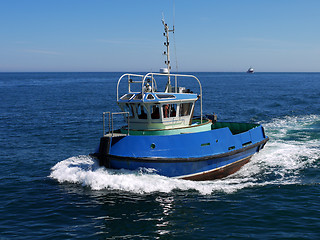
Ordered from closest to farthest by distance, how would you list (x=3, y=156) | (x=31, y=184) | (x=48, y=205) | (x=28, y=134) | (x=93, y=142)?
(x=48, y=205) → (x=31, y=184) → (x=3, y=156) → (x=93, y=142) → (x=28, y=134)

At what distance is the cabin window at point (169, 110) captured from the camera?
14438 mm

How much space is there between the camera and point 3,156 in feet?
61.6

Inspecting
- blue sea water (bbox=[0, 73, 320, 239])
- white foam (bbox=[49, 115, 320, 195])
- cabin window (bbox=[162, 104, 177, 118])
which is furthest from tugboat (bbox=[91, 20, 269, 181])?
blue sea water (bbox=[0, 73, 320, 239])

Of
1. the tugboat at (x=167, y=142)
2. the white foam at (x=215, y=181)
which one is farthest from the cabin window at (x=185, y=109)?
the white foam at (x=215, y=181)

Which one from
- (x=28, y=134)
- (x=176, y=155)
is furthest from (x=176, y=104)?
(x=28, y=134)

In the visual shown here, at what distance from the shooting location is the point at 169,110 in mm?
14617

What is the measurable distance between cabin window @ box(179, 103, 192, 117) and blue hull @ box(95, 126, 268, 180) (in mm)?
1521

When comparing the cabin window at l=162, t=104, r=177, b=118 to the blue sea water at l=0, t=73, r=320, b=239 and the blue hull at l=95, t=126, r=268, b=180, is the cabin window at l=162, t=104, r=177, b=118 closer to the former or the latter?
the blue hull at l=95, t=126, r=268, b=180

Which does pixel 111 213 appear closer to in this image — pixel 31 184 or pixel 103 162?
pixel 103 162

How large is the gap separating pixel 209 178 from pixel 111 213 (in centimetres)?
530

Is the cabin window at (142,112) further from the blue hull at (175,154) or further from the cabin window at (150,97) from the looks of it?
the blue hull at (175,154)

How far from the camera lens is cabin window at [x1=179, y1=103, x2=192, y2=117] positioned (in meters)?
15.2

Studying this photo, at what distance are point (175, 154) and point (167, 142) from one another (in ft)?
1.96

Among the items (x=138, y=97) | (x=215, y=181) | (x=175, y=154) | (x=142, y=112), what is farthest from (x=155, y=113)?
(x=215, y=181)
